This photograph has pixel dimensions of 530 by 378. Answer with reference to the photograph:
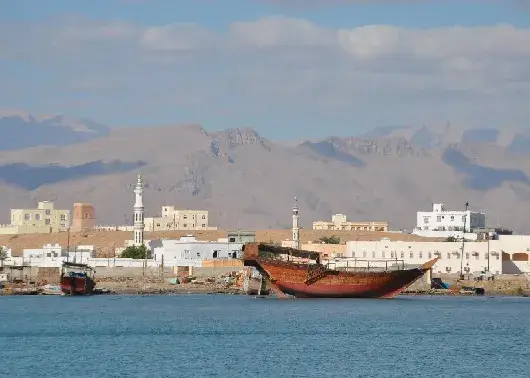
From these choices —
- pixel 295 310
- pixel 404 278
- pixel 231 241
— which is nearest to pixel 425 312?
pixel 295 310

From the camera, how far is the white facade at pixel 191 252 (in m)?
175

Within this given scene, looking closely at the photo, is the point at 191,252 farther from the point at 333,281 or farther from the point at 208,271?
the point at 333,281

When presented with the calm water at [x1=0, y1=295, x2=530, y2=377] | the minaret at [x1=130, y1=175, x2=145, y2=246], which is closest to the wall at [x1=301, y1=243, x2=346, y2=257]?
the minaret at [x1=130, y1=175, x2=145, y2=246]

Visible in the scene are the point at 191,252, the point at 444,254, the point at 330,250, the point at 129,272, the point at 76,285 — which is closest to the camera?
the point at 76,285

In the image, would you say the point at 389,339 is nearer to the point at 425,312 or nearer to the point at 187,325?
the point at 187,325

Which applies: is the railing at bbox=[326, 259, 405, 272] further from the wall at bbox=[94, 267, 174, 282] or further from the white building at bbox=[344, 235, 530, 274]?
the wall at bbox=[94, 267, 174, 282]

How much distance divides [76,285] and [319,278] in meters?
28.8

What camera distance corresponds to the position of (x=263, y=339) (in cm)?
8431

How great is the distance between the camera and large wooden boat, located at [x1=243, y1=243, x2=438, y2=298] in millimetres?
132500


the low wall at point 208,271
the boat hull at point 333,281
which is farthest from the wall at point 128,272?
the boat hull at point 333,281

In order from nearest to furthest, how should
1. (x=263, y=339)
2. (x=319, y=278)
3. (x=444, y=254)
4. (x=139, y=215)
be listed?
1. (x=263, y=339)
2. (x=319, y=278)
3. (x=444, y=254)
4. (x=139, y=215)

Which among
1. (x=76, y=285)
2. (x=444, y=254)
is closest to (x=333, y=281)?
(x=76, y=285)

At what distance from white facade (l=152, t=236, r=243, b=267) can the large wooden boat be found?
39.5 meters

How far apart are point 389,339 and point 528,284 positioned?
266 ft
